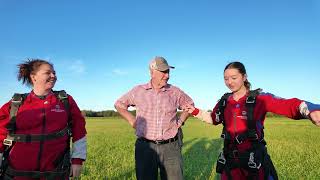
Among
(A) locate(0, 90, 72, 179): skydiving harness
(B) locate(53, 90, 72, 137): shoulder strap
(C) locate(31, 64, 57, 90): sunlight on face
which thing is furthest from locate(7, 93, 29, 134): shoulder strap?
(B) locate(53, 90, 72, 137): shoulder strap

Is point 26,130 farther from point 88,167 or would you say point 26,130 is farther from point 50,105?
point 88,167

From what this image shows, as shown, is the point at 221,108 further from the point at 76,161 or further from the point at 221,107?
the point at 76,161

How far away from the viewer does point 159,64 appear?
23.1 ft

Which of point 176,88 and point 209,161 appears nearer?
point 176,88

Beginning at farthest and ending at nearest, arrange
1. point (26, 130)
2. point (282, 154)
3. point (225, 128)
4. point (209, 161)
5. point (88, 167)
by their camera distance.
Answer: point (282, 154) → point (209, 161) → point (88, 167) → point (225, 128) → point (26, 130)

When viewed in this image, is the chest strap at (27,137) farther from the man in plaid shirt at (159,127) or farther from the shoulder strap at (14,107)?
the man in plaid shirt at (159,127)

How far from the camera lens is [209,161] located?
49.3 ft

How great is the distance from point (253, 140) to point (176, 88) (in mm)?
2081

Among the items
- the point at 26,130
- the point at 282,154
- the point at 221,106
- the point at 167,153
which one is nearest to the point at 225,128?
the point at 221,106

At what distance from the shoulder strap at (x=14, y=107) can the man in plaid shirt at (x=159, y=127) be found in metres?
2.28

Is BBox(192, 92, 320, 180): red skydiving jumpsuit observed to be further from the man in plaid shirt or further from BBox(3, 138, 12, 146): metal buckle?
BBox(3, 138, 12, 146): metal buckle

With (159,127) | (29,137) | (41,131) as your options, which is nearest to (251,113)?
(159,127)

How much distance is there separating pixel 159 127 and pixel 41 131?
7.25 feet

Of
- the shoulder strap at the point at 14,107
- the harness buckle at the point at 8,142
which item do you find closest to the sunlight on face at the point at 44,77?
the shoulder strap at the point at 14,107
